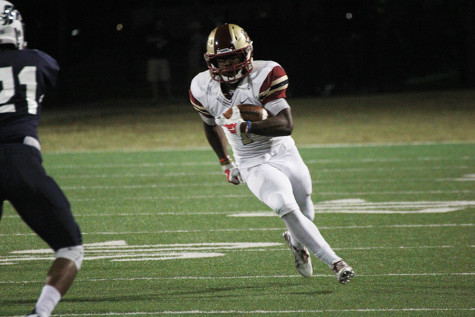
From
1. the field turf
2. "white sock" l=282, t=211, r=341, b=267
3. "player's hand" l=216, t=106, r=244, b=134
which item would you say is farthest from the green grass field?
"player's hand" l=216, t=106, r=244, b=134

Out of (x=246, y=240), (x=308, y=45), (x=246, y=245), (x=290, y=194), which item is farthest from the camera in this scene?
(x=308, y=45)

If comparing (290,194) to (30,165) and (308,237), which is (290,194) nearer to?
(308,237)

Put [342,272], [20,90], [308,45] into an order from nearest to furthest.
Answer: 1. [20,90]
2. [342,272]
3. [308,45]

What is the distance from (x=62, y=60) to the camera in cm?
2473

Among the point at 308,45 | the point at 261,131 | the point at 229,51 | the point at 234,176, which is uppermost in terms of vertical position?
the point at 229,51

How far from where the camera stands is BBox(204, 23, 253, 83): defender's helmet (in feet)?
17.3

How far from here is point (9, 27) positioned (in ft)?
13.3

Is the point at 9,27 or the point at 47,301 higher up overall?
the point at 9,27

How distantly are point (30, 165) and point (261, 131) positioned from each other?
161cm

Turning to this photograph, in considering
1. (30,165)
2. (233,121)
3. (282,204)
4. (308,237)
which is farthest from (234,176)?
(30,165)

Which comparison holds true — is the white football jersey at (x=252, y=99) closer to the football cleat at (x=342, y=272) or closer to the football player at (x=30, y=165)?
the football cleat at (x=342, y=272)

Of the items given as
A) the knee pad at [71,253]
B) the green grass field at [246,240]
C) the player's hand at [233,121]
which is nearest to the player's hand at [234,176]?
the player's hand at [233,121]

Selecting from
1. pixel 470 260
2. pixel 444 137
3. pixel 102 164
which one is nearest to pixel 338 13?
pixel 444 137

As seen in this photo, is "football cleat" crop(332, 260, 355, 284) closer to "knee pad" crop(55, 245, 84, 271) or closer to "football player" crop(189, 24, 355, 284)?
"football player" crop(189, 24, 355, 284)
